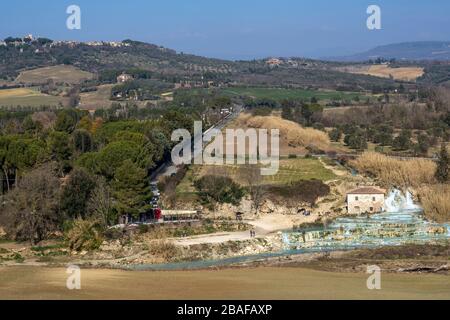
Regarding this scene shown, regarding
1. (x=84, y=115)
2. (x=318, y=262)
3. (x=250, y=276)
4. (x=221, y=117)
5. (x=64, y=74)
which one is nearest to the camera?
(x=250, y=276)

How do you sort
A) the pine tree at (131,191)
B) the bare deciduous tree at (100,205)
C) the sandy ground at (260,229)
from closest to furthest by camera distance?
1. the sandy ground at (260,229)
2. the bare deciduous tree at (100,205)
3. the pine tree at (131,191)

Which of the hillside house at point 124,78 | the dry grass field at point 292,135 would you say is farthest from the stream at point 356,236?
the hillside house at point 124,78

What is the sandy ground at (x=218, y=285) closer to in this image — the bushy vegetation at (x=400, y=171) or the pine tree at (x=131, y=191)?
the pine tree at (x=131, y=191)

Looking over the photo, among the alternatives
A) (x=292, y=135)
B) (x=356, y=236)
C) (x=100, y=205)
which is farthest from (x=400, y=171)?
(x=292, y=135)

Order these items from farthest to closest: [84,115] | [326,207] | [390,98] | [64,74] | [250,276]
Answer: [64,74] < [390,98] < [84,115] < [326,207] < [250,276]

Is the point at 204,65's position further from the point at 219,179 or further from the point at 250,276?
the point at 250,276
